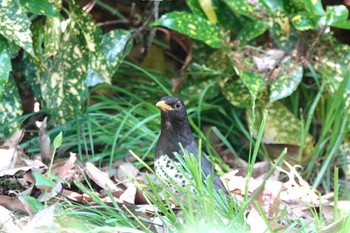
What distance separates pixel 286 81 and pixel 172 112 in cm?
76

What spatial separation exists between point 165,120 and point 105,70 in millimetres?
572

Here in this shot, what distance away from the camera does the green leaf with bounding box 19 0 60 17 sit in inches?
160

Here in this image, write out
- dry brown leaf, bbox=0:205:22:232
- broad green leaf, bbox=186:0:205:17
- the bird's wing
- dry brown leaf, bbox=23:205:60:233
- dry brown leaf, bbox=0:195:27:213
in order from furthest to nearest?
broad green leaf, bbox=186:0:205:17 < the bird's wing < dry brown leaf, bbox=0:195:27:213 < dry brown leaf, bbox=0:205:22:232 < dry brown leaf, bbox=23:205:60:233

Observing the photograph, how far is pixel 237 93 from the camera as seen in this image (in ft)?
15.9

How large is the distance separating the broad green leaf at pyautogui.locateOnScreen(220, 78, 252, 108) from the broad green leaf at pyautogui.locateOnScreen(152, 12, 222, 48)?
27 cm

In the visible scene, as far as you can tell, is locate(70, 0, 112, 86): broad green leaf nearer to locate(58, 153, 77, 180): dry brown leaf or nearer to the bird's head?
the bird's head

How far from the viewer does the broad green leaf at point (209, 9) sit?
4828 millimetres

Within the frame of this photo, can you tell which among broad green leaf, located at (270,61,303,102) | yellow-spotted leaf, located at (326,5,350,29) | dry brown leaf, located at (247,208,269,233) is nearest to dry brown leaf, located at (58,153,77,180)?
dry brown leaf, located at (247,208,269,233)

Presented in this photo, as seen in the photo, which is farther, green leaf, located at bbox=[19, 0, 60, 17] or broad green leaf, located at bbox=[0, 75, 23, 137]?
broad green leaf, located at bbox=[0, 75, 23, 137]

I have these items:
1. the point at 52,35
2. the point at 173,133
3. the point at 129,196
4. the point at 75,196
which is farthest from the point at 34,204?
the point at 52,35

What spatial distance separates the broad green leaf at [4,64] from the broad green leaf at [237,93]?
1419mm

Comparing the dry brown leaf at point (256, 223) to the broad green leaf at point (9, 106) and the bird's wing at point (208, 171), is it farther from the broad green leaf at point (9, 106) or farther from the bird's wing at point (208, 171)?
the broad green leaf at point (9, 106)

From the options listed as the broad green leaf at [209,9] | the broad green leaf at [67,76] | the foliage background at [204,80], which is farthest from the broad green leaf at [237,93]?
the broad green leaf at [67,76]

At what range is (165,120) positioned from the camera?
13.8 ft
